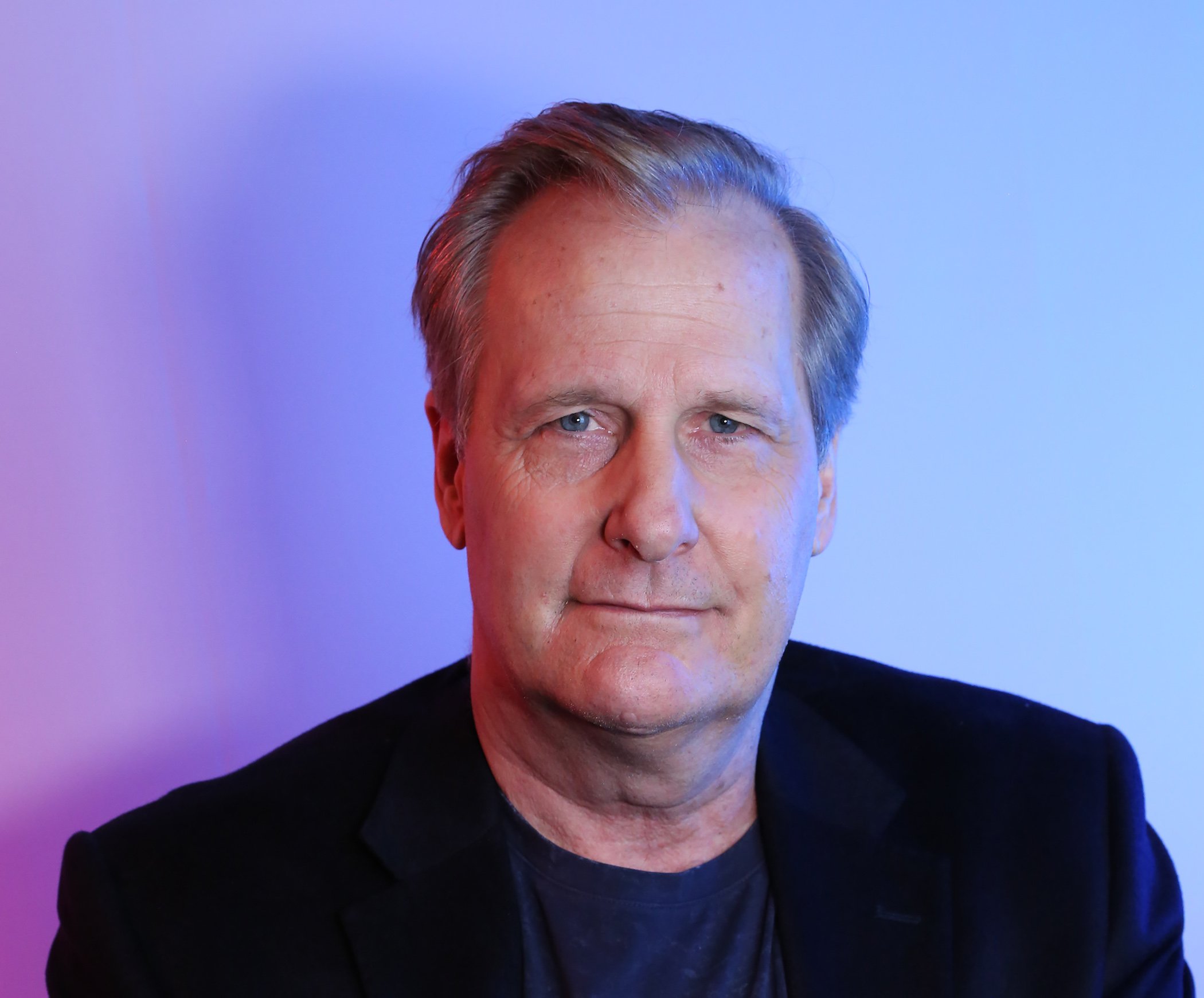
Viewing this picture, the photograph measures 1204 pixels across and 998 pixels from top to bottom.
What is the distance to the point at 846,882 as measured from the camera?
74.1 inches

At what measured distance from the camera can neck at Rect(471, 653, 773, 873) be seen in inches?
69.8

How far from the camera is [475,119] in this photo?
94.7 inches

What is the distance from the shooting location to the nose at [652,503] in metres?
1.62

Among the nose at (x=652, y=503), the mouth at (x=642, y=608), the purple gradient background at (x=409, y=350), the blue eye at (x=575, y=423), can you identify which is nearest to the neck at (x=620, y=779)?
the mouth at (x=642, y=608)

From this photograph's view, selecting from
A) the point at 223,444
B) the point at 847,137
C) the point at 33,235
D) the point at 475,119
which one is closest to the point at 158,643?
the point at 223,444

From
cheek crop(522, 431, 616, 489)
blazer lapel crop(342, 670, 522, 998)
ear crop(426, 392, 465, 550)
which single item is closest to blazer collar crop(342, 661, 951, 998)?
blazer lapel crop(342, 670, 522, 998)

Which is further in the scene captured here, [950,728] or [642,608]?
[950,728]

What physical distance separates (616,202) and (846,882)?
1.03 metres

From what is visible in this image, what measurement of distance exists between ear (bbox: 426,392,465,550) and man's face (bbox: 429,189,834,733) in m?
0.14

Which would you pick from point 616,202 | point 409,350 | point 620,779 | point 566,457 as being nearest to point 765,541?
point 566,457

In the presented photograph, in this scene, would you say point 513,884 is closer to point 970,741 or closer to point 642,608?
point 642,608

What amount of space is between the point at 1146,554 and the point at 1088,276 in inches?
23.3

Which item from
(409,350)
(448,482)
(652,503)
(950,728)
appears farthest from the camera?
(409,350)

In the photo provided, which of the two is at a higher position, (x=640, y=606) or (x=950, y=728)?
(x=640, y=606)
